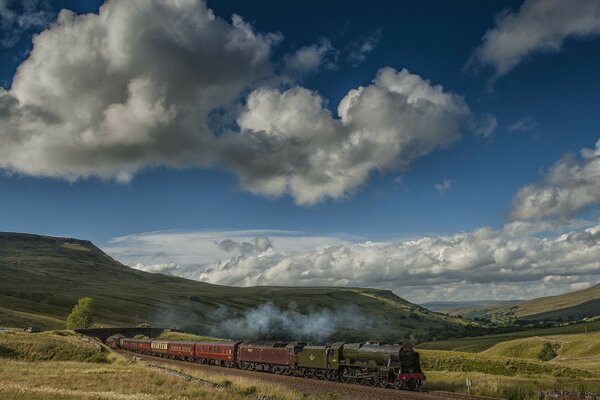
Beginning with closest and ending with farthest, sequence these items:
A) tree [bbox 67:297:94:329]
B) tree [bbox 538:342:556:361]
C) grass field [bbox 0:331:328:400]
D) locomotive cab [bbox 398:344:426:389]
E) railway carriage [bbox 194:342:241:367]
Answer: grass field [bbox 0:331:328:400] → locomotive cab [bbox 398:344:426:389] → railway carriage [bbox 194:342:241:367] → tree [bbox 538:342:556:361] → tree [bbox 67:297:94:329]

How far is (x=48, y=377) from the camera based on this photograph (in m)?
40.4

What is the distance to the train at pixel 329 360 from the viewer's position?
37.9 metres

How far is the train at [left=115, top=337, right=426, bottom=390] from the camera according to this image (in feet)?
124

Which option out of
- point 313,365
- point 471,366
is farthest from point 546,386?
point 471,366

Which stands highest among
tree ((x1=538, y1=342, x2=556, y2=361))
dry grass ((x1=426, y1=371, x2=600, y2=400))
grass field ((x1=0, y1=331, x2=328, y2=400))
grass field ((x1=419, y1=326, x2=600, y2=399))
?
grass field ((x1=0, y1=331, x2=328, y2=400))

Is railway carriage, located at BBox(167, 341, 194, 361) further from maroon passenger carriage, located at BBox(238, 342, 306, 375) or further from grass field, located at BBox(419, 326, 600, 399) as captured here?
grass field, located at BBox(419, 326, 600, 399)

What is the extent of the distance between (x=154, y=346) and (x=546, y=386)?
57280 millimetres

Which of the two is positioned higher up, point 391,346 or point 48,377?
point 391,346

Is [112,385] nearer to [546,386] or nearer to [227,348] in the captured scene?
[227,348]

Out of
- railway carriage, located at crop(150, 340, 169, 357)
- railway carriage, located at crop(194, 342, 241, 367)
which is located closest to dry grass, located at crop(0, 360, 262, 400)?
railway carriage, located at crop(194, 342, 241, 367)

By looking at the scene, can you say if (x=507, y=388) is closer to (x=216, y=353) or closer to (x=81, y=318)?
(x=216, y=353)

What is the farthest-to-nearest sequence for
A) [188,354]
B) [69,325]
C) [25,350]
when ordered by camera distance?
1. [69,325]
2. [188,354]
3. [25,350]

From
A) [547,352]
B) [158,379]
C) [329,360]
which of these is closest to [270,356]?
[329,360]

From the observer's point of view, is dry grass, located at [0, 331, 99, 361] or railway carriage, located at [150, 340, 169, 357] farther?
railway carriage, located at [150, 340, 169, 357]
